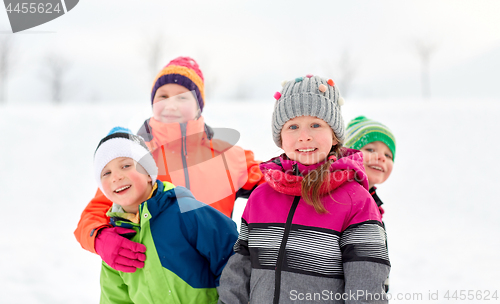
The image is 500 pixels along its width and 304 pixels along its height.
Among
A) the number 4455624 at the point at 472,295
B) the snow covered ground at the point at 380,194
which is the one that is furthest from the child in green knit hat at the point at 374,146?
the number 4455624 at the point at 472,295

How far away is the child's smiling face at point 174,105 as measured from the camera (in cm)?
239

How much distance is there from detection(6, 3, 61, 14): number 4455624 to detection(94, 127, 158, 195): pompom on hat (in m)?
3.11

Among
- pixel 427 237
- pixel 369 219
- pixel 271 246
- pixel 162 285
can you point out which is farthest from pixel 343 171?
pixel 427 237

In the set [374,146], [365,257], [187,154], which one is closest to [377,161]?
[374,146]

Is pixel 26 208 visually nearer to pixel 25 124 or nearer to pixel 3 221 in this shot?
pixel 3 221

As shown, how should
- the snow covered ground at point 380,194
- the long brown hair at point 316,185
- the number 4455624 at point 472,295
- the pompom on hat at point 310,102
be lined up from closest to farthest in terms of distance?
the long brown hair at point 316,185, the pompom on hat at point 310,102, the number 4455624 at point 472,295, the snow covered ground at point 380,194

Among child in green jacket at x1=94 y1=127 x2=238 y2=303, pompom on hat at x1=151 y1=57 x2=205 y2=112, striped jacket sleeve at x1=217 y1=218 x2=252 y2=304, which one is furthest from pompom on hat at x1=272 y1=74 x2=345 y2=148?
pompom on hat at x1=151 y1=57 x2=205 y2=112

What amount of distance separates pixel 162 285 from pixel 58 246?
4.33 m

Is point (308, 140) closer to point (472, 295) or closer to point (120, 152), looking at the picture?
point (120, 152)

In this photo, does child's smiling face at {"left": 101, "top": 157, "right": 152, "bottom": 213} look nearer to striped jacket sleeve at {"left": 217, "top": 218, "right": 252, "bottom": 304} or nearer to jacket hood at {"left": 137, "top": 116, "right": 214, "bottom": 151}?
jacket hood at {"left": 137, "top": 116, "right": 214, "bottom": 151}

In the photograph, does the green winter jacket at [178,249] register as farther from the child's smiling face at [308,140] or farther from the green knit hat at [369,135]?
the green knit hat at [369,135]

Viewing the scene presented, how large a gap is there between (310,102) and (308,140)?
17 centimetres

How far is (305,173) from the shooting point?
167 cm

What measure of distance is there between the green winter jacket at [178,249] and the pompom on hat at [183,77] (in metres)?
0.93
